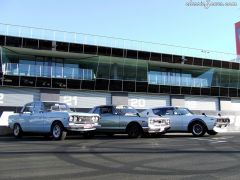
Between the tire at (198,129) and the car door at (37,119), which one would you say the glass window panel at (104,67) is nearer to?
the tire at (198,129)

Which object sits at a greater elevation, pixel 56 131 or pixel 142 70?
pixel 142 70

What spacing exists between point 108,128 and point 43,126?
337cm

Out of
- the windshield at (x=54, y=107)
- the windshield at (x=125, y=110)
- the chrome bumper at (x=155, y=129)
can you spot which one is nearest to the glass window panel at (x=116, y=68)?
the windshield at (x=125, y=110)

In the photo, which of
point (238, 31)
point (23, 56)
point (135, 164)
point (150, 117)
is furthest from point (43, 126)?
point (238, 31)

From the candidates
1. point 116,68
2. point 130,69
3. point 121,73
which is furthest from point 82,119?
point 130,69

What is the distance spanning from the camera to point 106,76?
43.7 metres

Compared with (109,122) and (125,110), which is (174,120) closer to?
(125,110)

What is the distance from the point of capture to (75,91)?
42062 mm

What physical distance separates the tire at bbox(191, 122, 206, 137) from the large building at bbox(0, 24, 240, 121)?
67.5ft

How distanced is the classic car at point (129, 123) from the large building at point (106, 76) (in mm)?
20723

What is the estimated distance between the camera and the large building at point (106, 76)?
127 ft

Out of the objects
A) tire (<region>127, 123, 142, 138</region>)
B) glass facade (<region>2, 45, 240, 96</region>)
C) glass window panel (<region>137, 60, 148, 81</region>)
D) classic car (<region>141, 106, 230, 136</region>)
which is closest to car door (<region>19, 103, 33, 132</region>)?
tire (<region>127, 123, 142, 138</region>)

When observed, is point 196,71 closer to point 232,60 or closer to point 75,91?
point 232,60

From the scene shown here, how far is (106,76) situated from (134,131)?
2435cm
